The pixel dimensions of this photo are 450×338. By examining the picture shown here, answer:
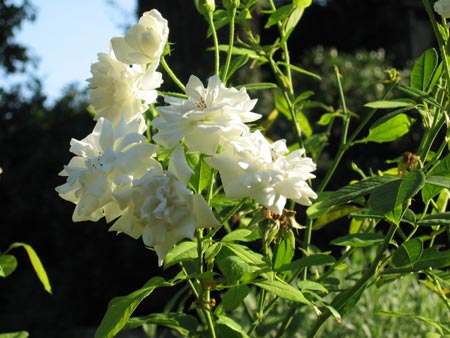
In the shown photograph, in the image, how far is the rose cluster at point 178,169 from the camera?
0.89m

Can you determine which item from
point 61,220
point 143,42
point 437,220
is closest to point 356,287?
point 437,220

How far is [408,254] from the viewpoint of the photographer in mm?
1149

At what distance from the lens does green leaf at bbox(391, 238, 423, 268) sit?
114 cm

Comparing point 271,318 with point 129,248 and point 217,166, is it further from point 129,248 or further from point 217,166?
point 129,248

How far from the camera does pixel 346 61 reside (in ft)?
23.1

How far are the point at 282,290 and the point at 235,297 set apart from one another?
0.08 metres


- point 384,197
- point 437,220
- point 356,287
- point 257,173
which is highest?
point 257,173

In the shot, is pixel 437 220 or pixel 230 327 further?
pixel 230 327

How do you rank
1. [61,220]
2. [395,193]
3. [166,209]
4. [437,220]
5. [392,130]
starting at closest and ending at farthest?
[166,209]
[395,193]
[437,220]
[392,130]
[61,220]

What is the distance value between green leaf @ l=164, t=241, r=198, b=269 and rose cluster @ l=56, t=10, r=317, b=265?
0.45 ft

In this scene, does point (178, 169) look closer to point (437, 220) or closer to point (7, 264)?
point (437, 220)

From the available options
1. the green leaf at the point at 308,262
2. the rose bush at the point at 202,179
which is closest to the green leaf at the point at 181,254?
the rose bush at the point at 202,179

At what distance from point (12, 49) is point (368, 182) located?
8531 mm

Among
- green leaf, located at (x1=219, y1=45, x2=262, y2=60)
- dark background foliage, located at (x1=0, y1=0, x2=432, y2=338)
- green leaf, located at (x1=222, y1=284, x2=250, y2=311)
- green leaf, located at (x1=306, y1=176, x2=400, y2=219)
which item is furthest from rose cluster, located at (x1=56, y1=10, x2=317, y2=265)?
dark background foliage, located at (x1=0, y1=0, x2=432, y2=338)
